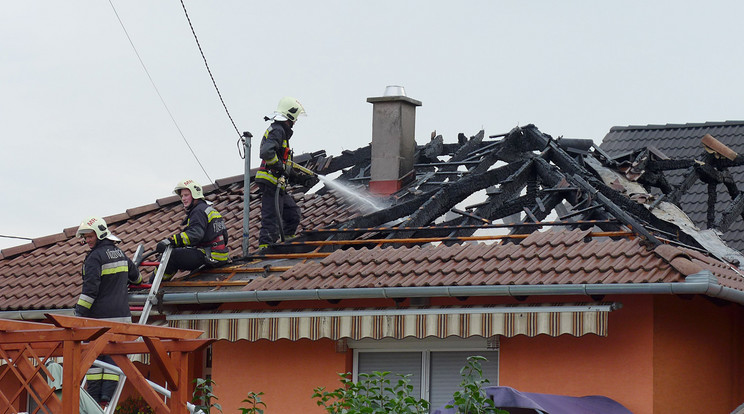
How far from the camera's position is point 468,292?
36.5 ft

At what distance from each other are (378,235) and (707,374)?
422 centimetres

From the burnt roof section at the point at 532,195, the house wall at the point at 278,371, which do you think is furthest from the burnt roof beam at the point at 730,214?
the house wall at the point at 278,371

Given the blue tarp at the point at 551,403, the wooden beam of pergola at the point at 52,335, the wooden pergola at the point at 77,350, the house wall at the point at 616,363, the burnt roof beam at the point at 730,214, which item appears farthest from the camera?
the burnt roof beam at the point at 730,214

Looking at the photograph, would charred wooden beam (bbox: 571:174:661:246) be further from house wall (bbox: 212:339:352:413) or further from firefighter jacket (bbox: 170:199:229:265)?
firefighter jacket (bbox: 170:199:229:265)

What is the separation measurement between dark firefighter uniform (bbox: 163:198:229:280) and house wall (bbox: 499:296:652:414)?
3901mm

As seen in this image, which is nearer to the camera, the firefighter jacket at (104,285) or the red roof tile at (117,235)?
the firefighter jacket at (104,285)

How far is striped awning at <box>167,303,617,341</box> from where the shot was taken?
34.9ft

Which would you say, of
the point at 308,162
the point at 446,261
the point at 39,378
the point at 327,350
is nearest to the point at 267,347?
the point at 327,350

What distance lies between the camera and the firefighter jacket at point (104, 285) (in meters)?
12.2

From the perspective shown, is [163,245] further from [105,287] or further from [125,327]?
[125,327]

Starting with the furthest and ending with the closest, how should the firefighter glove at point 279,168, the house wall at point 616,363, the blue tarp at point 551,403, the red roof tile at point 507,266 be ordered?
the firefighter glove at point 279,168, the house wall at point 616,363, the red roof tile at point 507,266, the blue tarp at point 551,403

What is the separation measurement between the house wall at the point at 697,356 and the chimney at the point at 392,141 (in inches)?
229

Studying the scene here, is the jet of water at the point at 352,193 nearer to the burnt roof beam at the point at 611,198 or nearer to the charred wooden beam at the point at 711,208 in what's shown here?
the burnt roof beam at the point at 611,198

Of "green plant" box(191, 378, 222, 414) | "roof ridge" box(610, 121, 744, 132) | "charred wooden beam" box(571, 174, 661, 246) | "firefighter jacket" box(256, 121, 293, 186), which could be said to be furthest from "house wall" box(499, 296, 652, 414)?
"roof ridge" box(610, 121, 744, 132)
